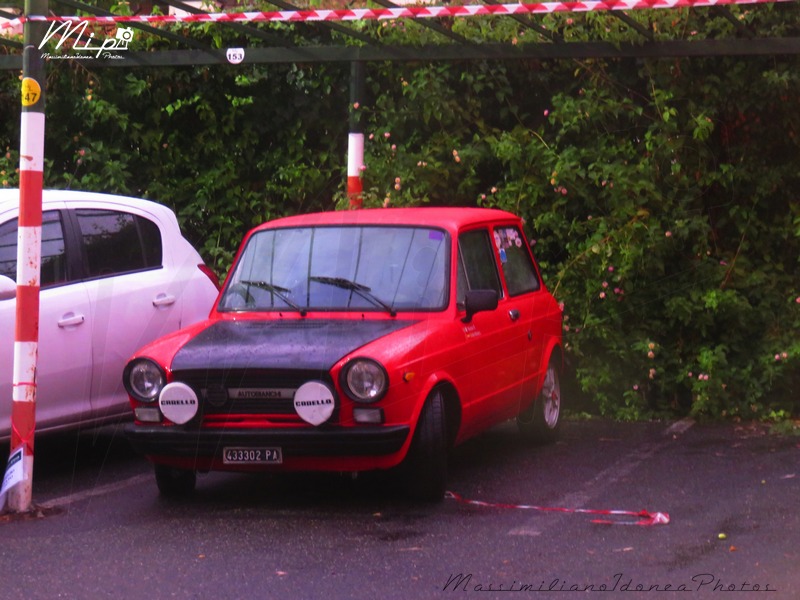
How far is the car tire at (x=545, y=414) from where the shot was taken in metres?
9.66

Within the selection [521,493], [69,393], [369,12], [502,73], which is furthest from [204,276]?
[502,73]

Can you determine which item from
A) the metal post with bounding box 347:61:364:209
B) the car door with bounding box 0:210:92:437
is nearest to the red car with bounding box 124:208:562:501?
the car door with bounding box 0:210:92:437

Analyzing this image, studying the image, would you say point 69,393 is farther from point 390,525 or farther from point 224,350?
point 390,525

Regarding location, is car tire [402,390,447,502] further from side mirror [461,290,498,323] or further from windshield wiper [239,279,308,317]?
windshield wiper [239,279,308,317]

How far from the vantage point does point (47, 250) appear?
28.6 ft

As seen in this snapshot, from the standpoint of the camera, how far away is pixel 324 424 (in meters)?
7.29

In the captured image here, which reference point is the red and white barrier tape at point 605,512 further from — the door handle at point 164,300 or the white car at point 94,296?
the door handle at point 164,300

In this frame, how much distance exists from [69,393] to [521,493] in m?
2.93

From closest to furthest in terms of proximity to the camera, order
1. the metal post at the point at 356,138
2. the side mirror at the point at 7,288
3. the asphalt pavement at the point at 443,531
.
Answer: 1. the asphalt pavement at the point at 443,531
2. the side mirror at the point at 7,288
3. the metal post at the point at 356,138

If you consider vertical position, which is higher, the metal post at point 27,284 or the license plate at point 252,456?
the metal post at point 27,284

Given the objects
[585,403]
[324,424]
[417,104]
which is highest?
[417,104]

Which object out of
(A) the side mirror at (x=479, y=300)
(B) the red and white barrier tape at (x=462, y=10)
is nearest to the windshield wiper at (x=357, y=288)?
(A) the side mirror at (x=479, y=300)

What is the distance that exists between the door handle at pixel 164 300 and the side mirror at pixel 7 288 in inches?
58.3

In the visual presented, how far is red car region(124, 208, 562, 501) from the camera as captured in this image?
287 inches
